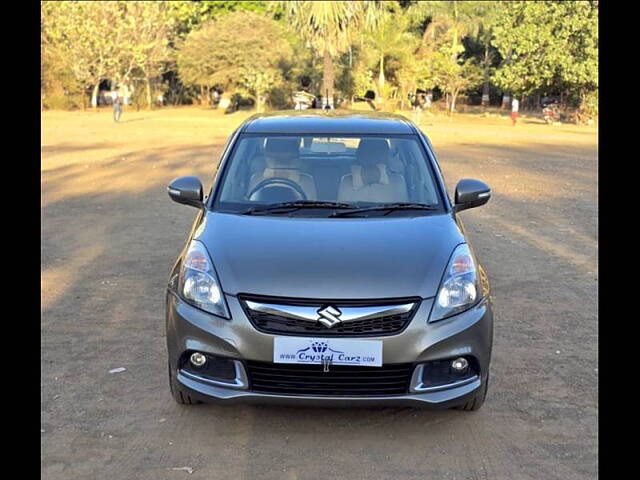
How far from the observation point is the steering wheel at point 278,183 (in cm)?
499

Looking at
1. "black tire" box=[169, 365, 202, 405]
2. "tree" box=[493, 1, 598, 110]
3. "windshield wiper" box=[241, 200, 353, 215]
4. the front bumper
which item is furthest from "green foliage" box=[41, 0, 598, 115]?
the front bumper

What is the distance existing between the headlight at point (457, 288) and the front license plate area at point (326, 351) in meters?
0.35

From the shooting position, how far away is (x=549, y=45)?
37000 mm

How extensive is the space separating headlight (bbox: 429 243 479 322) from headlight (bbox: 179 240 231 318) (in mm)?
1073

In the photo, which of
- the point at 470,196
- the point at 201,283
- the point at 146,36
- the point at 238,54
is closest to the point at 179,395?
the point at 201,283

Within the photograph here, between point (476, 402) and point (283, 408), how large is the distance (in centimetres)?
108

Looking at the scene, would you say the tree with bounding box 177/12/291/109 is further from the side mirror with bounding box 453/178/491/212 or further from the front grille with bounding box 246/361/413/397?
the front grille with bounding box 246/361/413/397

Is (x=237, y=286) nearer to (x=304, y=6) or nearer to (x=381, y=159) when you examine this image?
(x=381, y=159)

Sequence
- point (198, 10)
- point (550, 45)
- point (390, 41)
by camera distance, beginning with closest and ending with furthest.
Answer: point (550, 45) < point (390, 41) < point (198, 10)

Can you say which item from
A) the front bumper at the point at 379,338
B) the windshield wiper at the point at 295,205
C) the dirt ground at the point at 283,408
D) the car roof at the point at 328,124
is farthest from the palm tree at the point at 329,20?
the front bumper at the point at 379,338

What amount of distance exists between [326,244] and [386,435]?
106 cm

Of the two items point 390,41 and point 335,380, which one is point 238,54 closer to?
point 390,41

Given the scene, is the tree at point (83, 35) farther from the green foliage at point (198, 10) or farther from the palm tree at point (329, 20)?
the palm tree at point (329, 20)
